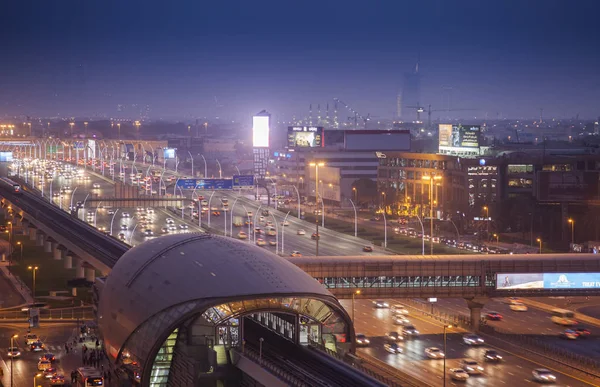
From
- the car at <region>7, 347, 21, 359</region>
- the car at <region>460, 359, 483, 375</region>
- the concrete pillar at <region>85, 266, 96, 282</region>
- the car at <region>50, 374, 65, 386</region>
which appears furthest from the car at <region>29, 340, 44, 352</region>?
the concrete pillar at <region>85, 266, 96, 282</region>

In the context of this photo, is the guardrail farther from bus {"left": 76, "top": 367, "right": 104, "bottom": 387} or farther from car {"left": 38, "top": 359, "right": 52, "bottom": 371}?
bus {"left": 76, "top": 367, "right": 104, "bottom": 387}

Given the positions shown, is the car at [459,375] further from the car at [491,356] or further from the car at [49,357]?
the car at [49,357]

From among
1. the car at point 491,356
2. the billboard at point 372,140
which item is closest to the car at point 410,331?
the car at point 491,356

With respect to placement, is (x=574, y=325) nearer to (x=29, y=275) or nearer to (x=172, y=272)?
(x=172, y=272)

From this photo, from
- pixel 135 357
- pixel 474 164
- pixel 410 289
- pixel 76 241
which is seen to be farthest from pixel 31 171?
pixel 135 357

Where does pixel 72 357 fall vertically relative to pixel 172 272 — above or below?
below
